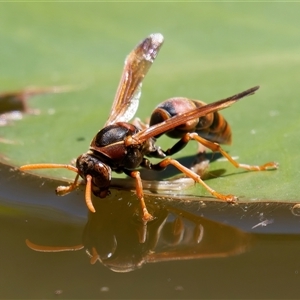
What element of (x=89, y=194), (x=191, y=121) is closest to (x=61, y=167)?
(x=89, y=194)

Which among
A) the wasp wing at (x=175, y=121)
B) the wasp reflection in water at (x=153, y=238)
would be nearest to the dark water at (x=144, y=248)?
the wasp reflection in water at (x=153, y=238)

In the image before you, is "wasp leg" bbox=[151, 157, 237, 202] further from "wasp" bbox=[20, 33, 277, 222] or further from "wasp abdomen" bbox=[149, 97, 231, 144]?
"wasp abdomen" bbox=[149, 97, 231, 144]

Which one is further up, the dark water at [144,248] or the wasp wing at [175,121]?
the wasp wing at [175,121]

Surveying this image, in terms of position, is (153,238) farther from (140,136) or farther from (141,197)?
(140,136)

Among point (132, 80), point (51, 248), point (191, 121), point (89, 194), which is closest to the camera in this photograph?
point (51, 248)

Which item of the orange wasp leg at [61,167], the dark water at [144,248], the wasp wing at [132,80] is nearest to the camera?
the dark water at [144,248]

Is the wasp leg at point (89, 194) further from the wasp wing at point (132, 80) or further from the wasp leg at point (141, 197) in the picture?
the wasp wing at point (132, 80)

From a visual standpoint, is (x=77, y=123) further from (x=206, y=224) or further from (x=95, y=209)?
(x=206, y=224)
